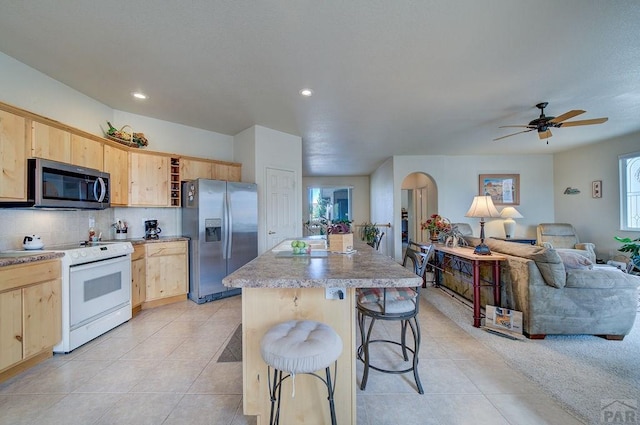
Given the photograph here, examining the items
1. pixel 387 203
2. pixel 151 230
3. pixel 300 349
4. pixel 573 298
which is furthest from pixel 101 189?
pixel 387 203

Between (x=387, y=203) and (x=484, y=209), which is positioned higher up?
(x=387, y=203)

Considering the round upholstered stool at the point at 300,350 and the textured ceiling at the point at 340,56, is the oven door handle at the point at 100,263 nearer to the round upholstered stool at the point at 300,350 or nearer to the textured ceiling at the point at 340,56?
the textured ceiling at the point at 340,56

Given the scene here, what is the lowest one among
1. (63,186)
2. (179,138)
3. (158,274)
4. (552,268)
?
(158,274)

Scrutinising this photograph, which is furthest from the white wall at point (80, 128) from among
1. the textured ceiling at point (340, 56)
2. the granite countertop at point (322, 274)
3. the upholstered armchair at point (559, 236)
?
the upholstered armchair at point (559, 236)

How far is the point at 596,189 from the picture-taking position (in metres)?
5.17

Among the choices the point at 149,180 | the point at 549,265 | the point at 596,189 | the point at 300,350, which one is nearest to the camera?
the point at 300,350

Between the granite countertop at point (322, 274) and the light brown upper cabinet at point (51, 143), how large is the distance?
236 cm

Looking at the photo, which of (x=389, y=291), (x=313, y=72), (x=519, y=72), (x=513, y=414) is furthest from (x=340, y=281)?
(x=519, y=72)

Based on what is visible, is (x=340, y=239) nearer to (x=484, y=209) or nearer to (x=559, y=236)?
(x=484, y=209)

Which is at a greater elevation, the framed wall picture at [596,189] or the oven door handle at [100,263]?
the framed wall picture at [596,189]

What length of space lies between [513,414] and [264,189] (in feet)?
12.4

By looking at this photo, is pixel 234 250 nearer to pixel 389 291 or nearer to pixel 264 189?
pixel 264 189

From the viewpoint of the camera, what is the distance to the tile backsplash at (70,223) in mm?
2390

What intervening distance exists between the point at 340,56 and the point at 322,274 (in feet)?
6.50
